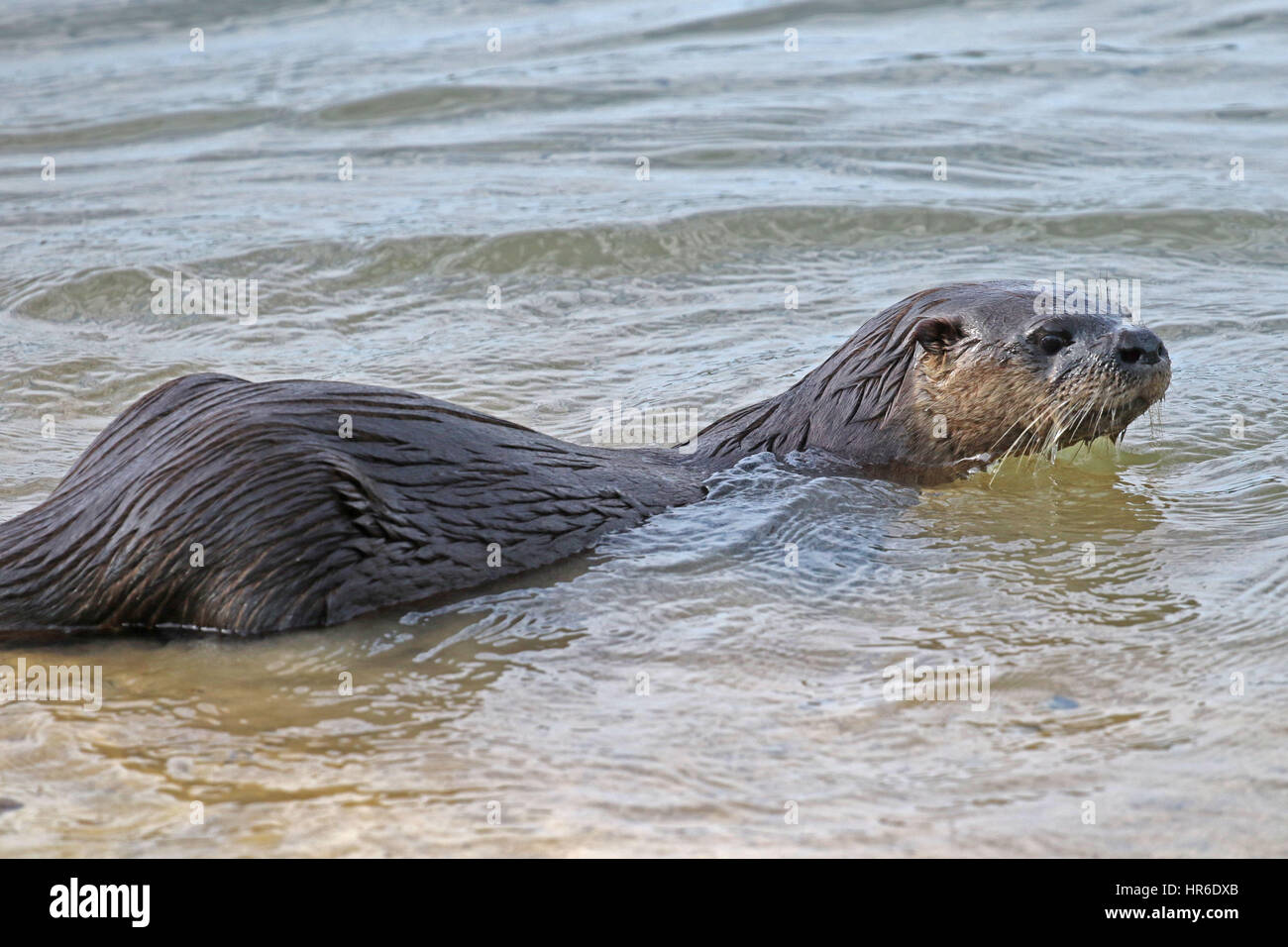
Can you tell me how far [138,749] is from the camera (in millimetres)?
3244

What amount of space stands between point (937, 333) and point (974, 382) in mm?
186

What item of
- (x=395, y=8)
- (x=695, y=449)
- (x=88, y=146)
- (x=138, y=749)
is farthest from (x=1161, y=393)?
(x=395, y=8)

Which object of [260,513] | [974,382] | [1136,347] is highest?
[1136,347]

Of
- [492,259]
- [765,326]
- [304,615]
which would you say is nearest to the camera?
[304,615]

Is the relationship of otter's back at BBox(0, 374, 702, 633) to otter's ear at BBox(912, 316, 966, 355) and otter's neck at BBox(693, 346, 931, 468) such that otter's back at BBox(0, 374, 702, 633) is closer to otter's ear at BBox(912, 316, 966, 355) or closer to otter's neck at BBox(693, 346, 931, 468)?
otter's neck at BBox(693, 346, 931, 468)

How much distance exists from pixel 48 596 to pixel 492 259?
4.35 m

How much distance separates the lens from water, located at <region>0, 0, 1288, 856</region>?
9.91 feet

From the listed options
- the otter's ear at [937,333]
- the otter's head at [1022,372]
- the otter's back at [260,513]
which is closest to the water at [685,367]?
the otter's back at [260,513]

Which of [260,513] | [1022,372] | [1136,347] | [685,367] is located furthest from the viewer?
[685,367]

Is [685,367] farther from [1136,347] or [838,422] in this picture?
[1136,347]

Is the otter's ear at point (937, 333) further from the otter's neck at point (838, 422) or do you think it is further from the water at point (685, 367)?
the water at point (685, 367)

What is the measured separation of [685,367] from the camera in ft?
21.0

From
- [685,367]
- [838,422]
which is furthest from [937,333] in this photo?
[685,367]
